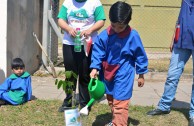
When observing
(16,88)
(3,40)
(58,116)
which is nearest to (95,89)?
(58,116)

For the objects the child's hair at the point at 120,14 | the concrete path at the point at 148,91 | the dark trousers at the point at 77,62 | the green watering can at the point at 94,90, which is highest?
the child's hair at the point at 120,14

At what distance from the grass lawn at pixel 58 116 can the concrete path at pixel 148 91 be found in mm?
488

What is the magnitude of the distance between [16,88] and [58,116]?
904 mm

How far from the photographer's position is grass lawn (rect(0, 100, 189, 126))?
424 cm

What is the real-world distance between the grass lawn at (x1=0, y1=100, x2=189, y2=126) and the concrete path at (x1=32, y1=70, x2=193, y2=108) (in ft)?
1.60

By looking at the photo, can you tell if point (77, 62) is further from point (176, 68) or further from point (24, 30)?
point (24, 30)

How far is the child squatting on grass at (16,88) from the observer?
4871mm

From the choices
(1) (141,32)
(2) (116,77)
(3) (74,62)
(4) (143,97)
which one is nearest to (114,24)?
(2) (116,77)

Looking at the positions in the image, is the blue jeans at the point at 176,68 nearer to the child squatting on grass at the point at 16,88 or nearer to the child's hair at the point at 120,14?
the child's hair at the point at 120,14

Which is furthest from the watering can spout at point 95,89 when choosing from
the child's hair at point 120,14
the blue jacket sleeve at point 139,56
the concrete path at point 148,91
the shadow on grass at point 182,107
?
the concrete path at point 148,91

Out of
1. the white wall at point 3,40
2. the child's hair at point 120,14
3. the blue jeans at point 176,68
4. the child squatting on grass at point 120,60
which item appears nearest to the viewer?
the child's hair at point 120,14

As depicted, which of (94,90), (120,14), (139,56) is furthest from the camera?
(139,56)

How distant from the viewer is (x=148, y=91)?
6.35 m

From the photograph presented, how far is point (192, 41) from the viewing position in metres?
4.20
